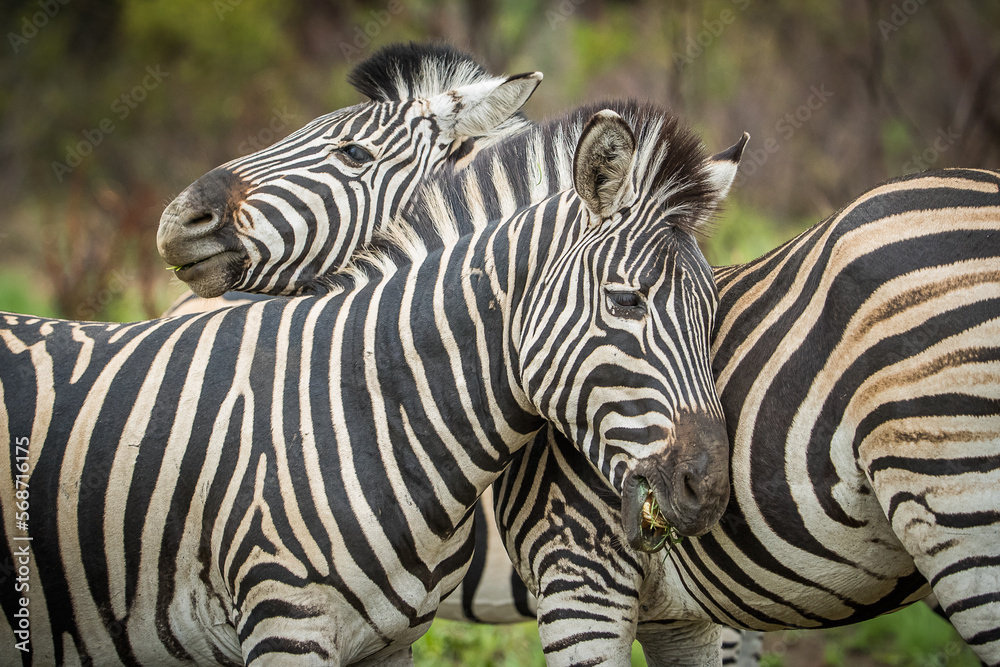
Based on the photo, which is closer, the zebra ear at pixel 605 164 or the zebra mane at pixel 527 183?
the zebra ear at pixel 605 164

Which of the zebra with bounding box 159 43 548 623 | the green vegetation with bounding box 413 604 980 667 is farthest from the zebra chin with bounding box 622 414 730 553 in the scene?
the green vegetation with bounding box 413 604 980 667

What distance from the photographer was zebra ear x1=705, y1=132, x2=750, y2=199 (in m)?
2.96

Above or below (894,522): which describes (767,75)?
above

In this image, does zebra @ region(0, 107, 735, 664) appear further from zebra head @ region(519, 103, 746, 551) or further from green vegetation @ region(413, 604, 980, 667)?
green vegetation @ region(413, 604, 980, 667)

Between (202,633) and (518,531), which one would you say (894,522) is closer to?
(518,531)

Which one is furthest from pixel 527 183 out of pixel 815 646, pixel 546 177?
pixel 815 646

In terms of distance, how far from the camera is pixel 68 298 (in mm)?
10539

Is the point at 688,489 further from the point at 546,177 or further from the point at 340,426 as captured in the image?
the point at 546,177

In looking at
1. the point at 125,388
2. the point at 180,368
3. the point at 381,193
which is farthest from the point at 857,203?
the point at 125,388

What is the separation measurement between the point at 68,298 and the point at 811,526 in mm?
10637

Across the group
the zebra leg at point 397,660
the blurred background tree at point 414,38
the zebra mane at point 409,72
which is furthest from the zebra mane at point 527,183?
the blurred background tree at point 414,38

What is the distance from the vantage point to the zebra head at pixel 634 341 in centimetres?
249

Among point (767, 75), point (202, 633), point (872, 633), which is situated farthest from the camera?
point (767, 75)

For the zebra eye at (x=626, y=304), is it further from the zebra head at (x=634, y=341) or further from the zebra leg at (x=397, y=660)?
the zebra leg at (x=397, y=660)
